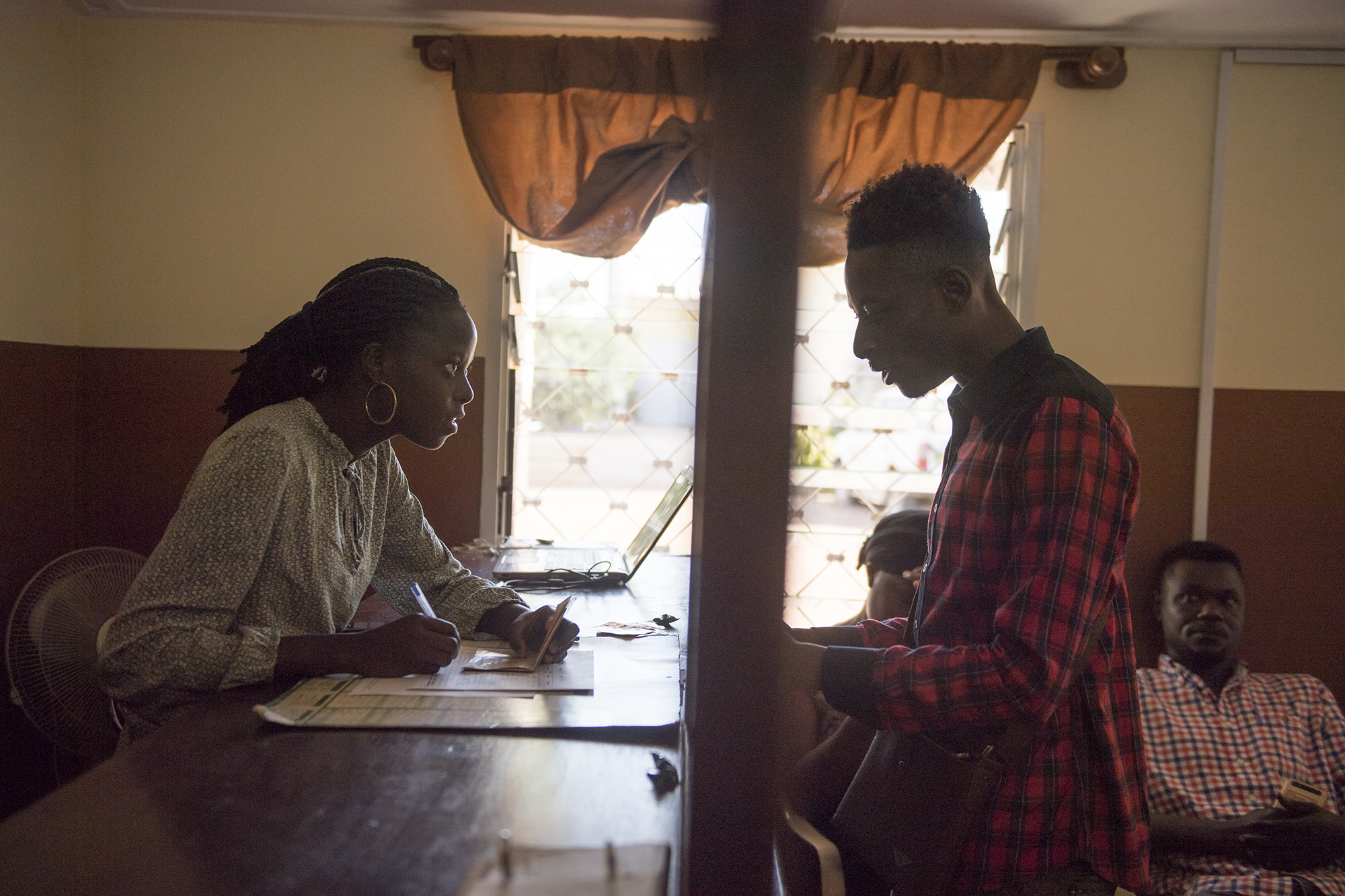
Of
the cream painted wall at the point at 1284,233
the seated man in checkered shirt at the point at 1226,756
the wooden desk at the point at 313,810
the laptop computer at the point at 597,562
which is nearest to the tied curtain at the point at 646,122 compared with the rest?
the cream painted wall at the point at 1284,233

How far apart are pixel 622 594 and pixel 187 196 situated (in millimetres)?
2288

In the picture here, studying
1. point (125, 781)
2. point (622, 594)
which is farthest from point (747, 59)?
point (622, 594)

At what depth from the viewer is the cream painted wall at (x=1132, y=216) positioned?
314 cm

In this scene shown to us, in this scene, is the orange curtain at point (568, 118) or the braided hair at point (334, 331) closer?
the braided hair at point (334, 331)

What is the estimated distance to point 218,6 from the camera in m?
3.06

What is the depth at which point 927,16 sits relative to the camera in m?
2.99

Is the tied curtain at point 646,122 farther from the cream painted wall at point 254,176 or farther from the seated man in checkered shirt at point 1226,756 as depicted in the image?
the seated man in checkered shirt at point 1226,756

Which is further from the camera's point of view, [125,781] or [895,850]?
[895,850]

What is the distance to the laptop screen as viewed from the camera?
2104 mm

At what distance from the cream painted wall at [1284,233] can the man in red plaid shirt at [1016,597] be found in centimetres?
248

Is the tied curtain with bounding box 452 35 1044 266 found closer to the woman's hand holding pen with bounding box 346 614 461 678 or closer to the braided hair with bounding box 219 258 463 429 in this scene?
the braided hair with bounding box 219 258 463 429

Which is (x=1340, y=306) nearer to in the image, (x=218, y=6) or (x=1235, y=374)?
(x=1235, y=374)

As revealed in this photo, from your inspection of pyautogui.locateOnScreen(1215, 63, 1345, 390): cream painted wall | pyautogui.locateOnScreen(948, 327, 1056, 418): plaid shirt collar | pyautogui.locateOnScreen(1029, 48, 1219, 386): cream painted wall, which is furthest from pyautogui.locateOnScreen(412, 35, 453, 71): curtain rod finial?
pyautogui.locateOnScreen(1215, 63, 1345, 390): cream painted wall

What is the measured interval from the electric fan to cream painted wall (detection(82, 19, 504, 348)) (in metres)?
1.13
